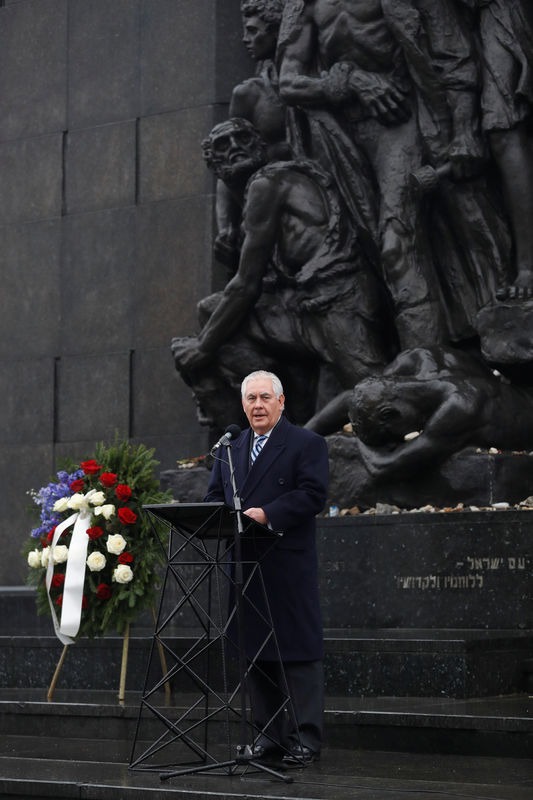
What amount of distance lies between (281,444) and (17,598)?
6.79 m

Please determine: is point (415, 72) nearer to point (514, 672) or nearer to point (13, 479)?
point (514, 672)

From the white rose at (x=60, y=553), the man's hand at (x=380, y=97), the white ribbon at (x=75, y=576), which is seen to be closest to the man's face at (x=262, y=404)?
the white ribbon at (x=75, y=576)

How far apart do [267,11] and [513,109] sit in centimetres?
280

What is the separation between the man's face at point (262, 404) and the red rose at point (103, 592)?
2262mm

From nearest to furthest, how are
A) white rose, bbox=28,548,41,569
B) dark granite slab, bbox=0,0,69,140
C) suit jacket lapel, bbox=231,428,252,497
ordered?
suit jacket lapel, bbox=231,428,252,497, white rose, bbox=28,548,41,569, dark granite slab, bbox=0,0,69,140

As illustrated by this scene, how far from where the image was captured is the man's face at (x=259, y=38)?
12.8 m

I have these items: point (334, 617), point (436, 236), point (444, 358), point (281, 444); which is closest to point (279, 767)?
point (281, 444)

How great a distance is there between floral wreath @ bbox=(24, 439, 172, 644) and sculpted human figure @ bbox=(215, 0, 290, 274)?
4.33m

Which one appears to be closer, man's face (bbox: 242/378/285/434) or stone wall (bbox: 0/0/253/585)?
man's face (bbox: 242/378/285/434)

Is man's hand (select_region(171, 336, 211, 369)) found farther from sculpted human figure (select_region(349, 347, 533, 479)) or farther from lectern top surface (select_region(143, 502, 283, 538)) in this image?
lectern top surface (select_region(143, 502, 283, 538))

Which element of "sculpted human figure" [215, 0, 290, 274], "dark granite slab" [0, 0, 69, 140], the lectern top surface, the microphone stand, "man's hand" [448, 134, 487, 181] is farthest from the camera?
"dark granite slab" [0, 0, 69, 140]

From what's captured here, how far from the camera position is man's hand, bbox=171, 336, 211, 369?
12500mm

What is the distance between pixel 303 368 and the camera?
12562 millimetres

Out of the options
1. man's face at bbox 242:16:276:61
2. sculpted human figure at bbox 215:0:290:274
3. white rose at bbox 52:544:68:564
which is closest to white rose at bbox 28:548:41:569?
white rose at bbox 52:544:68:564
